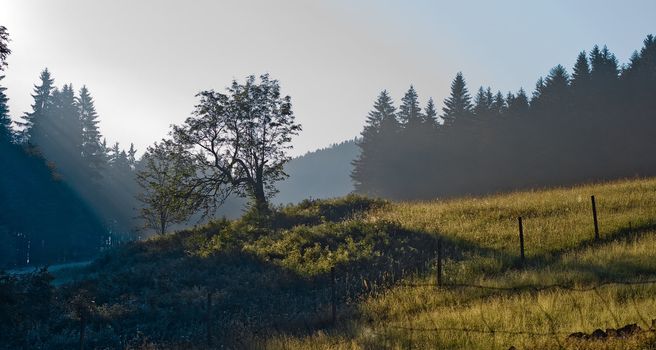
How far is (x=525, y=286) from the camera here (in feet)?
48.5

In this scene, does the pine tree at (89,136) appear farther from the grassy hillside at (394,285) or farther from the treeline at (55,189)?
the grassy hillside at (394,285)

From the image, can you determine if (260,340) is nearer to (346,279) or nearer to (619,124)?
(346,279)

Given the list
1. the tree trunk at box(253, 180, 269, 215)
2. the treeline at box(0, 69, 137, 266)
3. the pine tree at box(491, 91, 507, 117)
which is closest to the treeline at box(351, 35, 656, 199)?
the pine tree at box(491, 91, 507, 117)

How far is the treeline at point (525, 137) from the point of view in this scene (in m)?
66.9

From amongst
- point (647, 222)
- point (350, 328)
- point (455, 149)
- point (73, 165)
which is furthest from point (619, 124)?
point (73, 165)

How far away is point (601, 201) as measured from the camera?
83.1ft

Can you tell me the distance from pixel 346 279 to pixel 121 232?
90.8 meters

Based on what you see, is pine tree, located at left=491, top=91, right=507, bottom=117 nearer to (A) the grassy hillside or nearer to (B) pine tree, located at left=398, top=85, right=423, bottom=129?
(B) pine tree, located at left=398, top=85, right=423, bottom=129

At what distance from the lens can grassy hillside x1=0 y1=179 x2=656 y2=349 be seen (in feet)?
38.2

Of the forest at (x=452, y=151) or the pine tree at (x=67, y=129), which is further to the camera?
the pine tree at (x=67, y=129)

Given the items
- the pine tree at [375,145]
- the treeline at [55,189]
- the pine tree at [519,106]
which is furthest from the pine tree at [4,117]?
the pine tree at [519,106]

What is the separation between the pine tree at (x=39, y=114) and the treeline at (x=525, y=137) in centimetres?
5309

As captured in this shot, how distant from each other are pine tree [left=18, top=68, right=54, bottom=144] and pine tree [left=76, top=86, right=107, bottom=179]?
239 inches

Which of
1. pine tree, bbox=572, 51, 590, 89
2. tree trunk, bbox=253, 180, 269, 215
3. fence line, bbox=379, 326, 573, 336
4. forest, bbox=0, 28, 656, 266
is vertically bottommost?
fence line, bbox=379, 326, 573, 336
